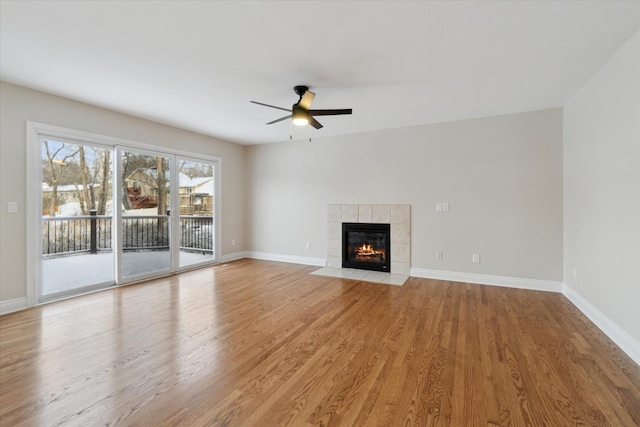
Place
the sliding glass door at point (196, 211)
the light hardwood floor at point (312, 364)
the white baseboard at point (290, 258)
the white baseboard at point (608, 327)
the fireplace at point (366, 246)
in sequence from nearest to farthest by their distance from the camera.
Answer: the light hardwood floor at point (312, 364), the white baseboard at point (608, 327), the fireplace at point (366, 246), the sliding glass door at point (196, 211), the white baseboard at point (290, 258)

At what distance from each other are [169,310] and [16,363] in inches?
49.4

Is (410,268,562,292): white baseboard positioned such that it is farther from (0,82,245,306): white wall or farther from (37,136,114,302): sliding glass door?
(0,82,245,306): white wall

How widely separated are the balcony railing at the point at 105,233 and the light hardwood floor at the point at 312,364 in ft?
2.77

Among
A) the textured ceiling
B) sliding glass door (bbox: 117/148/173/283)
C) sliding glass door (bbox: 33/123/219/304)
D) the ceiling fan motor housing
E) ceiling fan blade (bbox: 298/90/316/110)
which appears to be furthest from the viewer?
sliding glass door (bbox: 117/148/173/283)

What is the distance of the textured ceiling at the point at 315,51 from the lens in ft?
6.60

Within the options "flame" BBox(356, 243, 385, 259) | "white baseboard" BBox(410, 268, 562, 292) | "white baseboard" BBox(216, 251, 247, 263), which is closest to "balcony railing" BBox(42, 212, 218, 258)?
"white baseboard" BBox(216, 251, 247, 263)

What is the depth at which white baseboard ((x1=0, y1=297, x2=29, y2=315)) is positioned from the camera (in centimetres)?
317

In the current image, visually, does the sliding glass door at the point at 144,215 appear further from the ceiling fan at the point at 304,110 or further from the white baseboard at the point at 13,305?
the ceiling fan at the point at 304,110

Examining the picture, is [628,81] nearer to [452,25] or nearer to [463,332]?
[452,25]

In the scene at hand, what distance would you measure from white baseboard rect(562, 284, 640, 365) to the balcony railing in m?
5.87

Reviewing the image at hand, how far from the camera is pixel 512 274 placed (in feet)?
13.8

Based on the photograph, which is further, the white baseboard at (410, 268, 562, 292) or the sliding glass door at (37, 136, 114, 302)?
the white baseboard at (410, 268, 562, 292)

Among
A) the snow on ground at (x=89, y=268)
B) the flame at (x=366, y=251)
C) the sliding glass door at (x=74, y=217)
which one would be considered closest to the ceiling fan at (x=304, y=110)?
the sliding glass door at (x=74, y=217)

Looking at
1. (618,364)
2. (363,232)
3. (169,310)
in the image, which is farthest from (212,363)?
(363,232)
